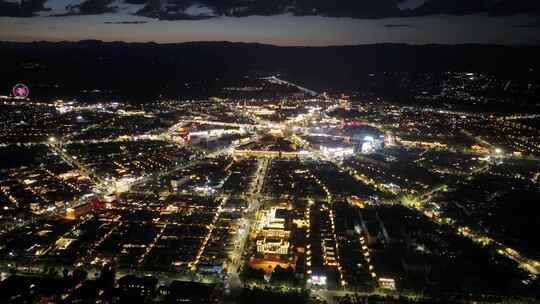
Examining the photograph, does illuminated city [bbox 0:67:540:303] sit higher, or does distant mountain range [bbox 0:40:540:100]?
distant mountain range [bbox 0:40:540:100]

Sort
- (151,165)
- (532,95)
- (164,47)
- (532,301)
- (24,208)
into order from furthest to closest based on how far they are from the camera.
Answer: (164,47), (532,95), (151,165), (24,208), (532,301)

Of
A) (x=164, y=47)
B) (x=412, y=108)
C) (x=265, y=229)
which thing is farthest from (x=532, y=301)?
(x=164, y=47)

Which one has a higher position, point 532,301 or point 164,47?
point 164,47

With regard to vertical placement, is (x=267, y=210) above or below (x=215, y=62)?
below

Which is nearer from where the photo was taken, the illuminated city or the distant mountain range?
the illuminated city

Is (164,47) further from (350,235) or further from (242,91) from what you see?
(350,235)

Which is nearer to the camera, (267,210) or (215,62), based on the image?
(267,210)

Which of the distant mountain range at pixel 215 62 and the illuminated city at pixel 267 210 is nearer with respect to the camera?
the illuminated city at pixel 267 210

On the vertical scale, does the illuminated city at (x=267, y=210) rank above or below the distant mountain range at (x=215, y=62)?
below
